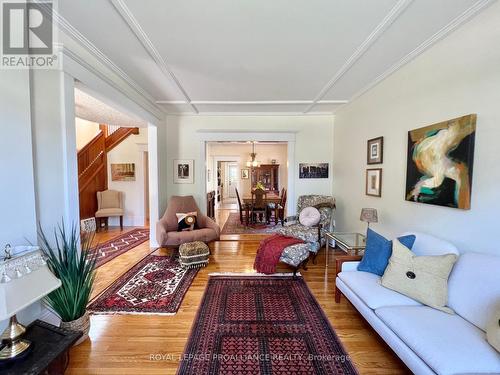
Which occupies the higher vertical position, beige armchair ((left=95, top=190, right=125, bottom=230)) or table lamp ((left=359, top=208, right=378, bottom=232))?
table lamp ((left=359, top=208, right=378, bottom=232))

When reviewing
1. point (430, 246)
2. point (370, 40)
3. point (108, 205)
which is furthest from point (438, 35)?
point (108, 205)

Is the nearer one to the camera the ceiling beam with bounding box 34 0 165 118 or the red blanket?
the ceiling beam with bounding box 34 0 165 118

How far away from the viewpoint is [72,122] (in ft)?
6.73

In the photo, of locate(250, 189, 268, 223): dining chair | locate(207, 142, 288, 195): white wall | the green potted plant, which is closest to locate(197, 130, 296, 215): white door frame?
locate(250, 189, 268, 223): dining chair

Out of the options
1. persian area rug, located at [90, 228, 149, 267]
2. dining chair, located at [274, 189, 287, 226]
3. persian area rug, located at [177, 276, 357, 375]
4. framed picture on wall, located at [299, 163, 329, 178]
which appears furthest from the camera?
dining chair, located at [274, 189, 287, 226]

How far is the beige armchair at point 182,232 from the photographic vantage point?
3.43m

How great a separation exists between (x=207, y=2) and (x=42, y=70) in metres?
1.49

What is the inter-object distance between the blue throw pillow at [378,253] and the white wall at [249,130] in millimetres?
2506

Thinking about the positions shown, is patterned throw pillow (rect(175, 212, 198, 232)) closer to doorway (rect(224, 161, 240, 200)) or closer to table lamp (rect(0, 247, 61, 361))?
table lamp (rect(0, 247, 61, 361))

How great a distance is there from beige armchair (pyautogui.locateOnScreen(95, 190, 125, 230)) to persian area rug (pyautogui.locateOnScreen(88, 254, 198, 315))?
8.60 ft

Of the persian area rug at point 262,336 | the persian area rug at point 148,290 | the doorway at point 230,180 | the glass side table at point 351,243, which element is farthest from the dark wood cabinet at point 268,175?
the persian area rug at point 262,336

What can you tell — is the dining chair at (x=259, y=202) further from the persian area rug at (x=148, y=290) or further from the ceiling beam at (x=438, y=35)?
the ceiling beam at (x=438, y=35)

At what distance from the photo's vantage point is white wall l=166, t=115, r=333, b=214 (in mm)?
4523

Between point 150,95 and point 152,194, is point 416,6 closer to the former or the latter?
point 150,95
